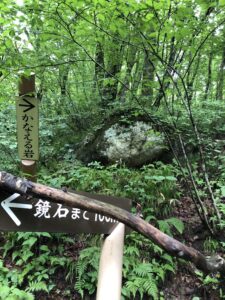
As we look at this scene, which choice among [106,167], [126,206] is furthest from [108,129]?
[126,206]

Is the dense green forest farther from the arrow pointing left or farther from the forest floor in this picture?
the arrow pointing left

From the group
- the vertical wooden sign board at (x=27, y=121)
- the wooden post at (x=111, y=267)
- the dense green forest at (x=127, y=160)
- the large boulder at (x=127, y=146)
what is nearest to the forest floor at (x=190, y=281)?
the dense green forest at (x=127, y=160)

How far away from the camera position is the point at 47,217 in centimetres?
227

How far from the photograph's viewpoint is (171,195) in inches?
203

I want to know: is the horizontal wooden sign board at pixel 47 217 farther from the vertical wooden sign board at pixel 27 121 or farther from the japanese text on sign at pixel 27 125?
the japanese text on sign at pixel 27 125

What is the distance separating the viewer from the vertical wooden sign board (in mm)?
4059

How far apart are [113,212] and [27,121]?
7.97 ft

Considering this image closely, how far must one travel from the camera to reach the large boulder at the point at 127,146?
615 centimetres

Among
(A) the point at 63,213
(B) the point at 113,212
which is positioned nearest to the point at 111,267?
(B) the point at 113,212

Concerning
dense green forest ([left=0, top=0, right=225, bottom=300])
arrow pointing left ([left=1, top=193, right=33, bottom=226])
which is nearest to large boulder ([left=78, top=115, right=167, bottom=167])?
dense green forest ([left=0, top=0, right=225, bottom=300])

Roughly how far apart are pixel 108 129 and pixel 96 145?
50cm

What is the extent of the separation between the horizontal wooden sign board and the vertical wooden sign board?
1.89 m

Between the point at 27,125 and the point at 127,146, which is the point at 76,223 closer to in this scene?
Result: the point at 27,125

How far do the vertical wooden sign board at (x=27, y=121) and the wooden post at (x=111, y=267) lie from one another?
7.03 ft
